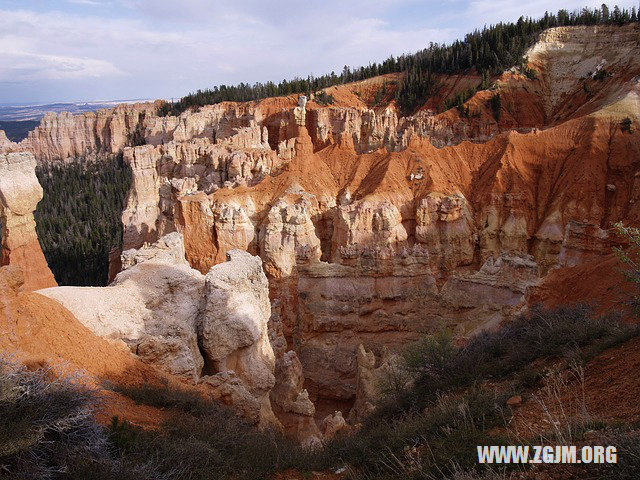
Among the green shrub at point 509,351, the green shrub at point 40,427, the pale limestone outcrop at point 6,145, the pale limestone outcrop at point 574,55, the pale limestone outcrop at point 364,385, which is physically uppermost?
the pale limestone outcrop at point 574,55

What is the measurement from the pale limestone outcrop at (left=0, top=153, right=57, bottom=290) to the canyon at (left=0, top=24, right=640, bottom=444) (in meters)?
0.05

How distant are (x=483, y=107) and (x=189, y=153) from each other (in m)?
30.9

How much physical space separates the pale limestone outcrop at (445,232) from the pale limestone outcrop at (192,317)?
16991 mm

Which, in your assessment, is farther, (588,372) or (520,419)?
(588,372)

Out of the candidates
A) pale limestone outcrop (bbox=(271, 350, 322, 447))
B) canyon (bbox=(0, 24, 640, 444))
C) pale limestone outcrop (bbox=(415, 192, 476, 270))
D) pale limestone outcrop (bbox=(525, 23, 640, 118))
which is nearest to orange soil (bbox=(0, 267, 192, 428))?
canyon (bbox=(0, 24, 640, 444))

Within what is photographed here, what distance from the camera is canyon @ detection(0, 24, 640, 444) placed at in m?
11.3

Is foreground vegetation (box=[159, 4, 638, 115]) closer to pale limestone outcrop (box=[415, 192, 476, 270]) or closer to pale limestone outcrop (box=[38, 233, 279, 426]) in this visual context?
pale limestone outcrop (box=[415, 192, 476, 270])

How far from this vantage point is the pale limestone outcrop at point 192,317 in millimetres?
9461

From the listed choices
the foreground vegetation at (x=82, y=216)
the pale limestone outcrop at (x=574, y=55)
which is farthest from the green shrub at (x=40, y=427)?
the pale limestone outcrop at (x=574, y=55)

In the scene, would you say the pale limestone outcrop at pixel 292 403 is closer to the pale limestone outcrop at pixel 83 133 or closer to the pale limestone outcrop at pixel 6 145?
the pale limestone outcrop at pixel 6 145

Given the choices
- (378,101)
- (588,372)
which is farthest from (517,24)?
(588,372)

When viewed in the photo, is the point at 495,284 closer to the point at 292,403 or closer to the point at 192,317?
the point at 292,403

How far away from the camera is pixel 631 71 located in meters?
40.0

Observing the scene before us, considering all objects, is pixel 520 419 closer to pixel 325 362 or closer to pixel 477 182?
pixel 325 362
